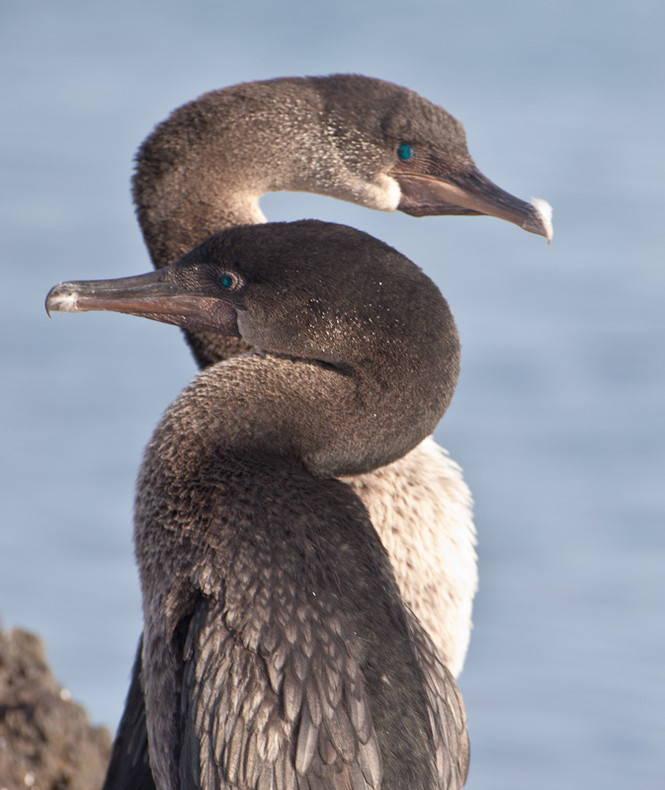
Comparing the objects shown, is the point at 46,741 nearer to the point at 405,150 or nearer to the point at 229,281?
the point at 229,281

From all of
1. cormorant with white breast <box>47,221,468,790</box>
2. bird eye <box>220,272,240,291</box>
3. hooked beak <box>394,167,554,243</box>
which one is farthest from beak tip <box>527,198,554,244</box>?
bird eye <box>220,272,240,291</box>

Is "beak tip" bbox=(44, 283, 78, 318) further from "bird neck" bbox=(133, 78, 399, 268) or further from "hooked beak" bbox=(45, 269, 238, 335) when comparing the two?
"bird neck" bbox=(133, 78, 399, 268)

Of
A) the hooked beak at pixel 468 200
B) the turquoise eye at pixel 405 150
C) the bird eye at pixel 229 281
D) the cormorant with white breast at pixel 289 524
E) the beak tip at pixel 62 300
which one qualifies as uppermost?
the turquoise eye at pixel 405 150

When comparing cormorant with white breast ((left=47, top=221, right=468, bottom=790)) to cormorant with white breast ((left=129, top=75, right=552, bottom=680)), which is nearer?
cormorant with white breast ((left=47, top=221, right=468, bottom=790))

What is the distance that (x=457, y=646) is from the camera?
14.3 feet

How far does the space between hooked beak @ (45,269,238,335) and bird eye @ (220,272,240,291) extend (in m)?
0.04

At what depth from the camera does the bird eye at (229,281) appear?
3.69 metres

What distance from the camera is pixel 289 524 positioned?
129 inches

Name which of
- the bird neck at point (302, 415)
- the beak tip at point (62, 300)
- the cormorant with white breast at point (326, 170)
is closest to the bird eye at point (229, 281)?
the bird neck at point (302, 415)

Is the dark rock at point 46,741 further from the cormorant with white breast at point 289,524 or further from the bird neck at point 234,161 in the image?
the cormorant with white breast at point 289,524

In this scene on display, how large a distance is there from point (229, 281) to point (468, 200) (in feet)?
4.93

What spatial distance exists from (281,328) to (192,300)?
0.97ft

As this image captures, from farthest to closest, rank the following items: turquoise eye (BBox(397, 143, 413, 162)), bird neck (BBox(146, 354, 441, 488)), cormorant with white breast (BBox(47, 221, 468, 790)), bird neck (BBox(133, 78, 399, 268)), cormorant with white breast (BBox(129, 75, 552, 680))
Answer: turquoise eye (BBox(397, 143, 413, 162)) < bird neck (BBox(133, 78, 399, 268)) < cormorant with white breast (BBox(129, 75, 552, 680)) < bird neck (BBox(146, 354, 441, 488)) < cormorant with white breast (BBox(47, 221, 468, 790))

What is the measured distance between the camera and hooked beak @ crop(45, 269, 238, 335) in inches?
146
